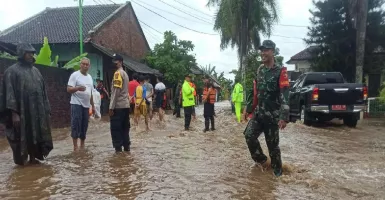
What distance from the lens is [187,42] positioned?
27.4 m

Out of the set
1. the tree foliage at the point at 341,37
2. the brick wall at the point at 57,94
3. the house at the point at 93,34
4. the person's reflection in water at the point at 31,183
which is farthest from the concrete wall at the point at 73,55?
the person's reflection in water at the point at 31,183

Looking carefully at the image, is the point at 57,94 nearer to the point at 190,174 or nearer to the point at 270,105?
the point at 190,174

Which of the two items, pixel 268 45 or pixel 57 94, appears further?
pixel 57 94

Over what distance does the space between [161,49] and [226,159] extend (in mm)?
20989

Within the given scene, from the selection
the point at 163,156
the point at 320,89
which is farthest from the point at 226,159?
the point at 320,89

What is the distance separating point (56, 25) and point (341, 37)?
17.2 m

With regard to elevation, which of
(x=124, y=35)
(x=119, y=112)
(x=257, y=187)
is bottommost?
(x=257, y=187)

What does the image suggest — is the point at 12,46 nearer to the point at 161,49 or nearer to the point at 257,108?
the point at 257,108

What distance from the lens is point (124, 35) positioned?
85.8 feet

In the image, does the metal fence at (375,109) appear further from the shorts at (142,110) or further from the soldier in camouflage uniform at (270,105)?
the soldier in camouflage uniform at (270,105)

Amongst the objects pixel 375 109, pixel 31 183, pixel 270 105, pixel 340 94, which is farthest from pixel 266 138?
pixel 375 109

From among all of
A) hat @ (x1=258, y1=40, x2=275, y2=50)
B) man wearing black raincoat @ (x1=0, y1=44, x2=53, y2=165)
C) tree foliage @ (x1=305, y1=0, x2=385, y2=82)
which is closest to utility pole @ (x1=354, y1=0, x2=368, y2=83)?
tree foliage @ (x1=305, y1=0, x2=385, y2=82)

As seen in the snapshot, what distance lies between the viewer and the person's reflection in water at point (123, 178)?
13.8 feet

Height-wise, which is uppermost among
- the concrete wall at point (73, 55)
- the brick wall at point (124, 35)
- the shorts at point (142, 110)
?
the brick wall at point (124, 35)
